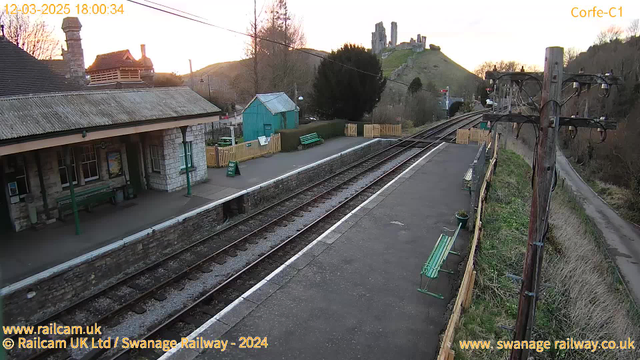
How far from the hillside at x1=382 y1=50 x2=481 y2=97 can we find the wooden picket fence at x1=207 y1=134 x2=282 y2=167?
230 ft

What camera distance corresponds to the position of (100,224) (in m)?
11.2

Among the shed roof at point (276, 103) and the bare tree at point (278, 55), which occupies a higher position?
the bare tree at point (278, 55)

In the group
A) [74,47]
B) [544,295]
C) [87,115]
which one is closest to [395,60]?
[74,47]

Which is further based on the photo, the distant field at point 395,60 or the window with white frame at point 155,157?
the distant field at point 395,60

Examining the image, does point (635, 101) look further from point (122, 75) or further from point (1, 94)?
point (1, 94)

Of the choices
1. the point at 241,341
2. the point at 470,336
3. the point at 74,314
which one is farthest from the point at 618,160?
the point at 74,314

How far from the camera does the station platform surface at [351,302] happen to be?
5992 millimetres

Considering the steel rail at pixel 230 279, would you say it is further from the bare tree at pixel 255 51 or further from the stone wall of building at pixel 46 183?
the bare tree at pixel 255 51

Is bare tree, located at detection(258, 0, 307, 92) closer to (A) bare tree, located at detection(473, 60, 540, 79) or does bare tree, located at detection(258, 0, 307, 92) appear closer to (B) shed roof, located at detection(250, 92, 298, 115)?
(B) shed roof, located at detection(250, 92, 298, 115)

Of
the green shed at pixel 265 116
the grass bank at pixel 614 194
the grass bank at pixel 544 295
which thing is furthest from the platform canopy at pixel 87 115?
the grass bank at pixel 614 194

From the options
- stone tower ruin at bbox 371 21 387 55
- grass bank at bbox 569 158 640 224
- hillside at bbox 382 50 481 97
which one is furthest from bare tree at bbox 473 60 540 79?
stone tower ruin at bbox 371 21 387 55

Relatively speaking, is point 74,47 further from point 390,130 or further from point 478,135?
point 478,135

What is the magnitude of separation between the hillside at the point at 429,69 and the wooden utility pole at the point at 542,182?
278 feet

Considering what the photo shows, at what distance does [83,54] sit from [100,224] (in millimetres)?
8580
